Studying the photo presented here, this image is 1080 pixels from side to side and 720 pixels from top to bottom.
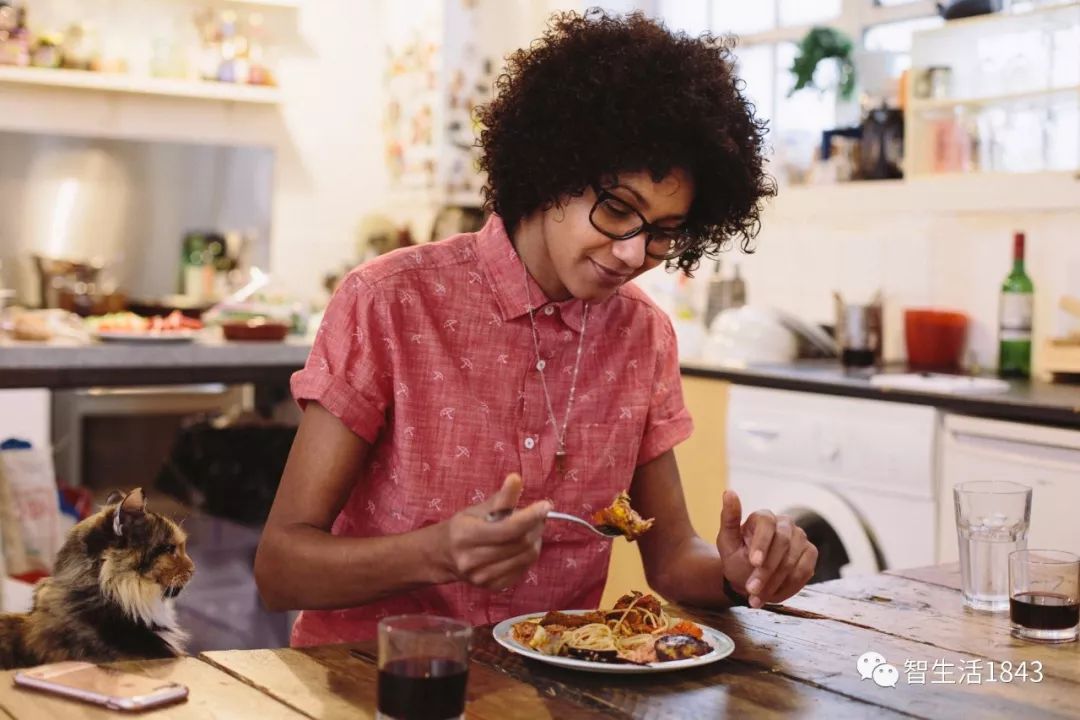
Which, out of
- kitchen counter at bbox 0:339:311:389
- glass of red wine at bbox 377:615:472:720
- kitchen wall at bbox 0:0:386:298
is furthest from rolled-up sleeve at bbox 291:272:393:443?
kitchen wall at bbox 0:0:386:298

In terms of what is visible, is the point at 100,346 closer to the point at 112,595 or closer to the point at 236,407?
the point at 236,407

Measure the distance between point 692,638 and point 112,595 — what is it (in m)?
0.65

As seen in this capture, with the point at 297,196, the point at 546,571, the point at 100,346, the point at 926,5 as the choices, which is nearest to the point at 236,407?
the point at 297,196

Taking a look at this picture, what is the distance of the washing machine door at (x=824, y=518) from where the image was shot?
11.1 ft

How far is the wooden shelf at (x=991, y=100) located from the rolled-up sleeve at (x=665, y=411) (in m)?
2.06

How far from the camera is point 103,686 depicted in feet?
4.02

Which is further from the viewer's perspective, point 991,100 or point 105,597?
point 991,100

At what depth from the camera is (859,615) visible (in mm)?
1607

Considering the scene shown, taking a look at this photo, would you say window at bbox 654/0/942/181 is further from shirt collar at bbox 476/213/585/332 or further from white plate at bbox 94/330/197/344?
shirt collar at bbox 476/213/585/332

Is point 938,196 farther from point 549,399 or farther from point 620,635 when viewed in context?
point 620,635

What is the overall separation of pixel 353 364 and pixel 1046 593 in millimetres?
867

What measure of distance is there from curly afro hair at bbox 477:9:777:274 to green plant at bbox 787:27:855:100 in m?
2.67

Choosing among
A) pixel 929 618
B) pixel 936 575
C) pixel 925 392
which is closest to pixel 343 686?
pixel 929 618

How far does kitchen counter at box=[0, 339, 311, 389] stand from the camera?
368 cm
